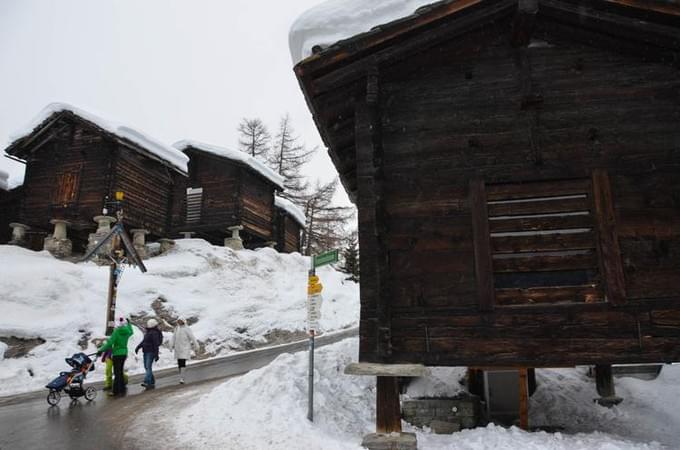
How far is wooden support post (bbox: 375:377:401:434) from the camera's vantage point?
582 centimetres

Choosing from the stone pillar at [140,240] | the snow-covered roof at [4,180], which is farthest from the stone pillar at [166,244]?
the snow-covered roof at [4,180]

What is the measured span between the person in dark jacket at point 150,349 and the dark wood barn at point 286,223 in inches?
849

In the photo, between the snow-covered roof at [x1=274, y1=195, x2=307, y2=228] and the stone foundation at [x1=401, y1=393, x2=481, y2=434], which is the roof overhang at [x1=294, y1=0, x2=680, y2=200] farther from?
the snow-covered roof at [x1=274, y1=195, x2=307, y2=228]

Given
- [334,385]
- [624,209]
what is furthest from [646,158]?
[334,385]

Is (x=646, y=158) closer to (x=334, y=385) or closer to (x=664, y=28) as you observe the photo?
(x=664, y=28)

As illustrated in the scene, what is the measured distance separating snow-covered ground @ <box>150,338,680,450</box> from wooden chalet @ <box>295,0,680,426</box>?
1.07 metres

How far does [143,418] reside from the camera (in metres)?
7.63

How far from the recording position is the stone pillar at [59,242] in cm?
2134

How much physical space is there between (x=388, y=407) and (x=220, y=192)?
958 inches

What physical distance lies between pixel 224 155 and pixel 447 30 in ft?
76.0

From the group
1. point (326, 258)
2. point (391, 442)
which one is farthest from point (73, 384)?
point (391, 442)

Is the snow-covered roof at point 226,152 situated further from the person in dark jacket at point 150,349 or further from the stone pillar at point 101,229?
the person in dark jacket at point 150,349

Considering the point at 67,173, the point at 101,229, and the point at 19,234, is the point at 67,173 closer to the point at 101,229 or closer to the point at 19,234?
the point at 101,229

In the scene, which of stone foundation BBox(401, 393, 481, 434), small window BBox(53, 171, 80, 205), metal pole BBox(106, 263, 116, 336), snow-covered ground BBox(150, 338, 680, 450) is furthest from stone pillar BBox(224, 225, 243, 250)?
stone foundation BBox(401, 393, 481, 434)
